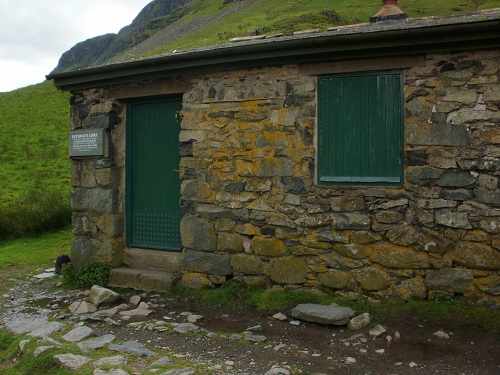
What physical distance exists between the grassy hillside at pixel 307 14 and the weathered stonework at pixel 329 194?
2716 cm

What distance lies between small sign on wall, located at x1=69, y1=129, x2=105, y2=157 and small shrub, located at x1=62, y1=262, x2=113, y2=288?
1.74 m

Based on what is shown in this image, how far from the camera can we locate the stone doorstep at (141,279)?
22.8ft

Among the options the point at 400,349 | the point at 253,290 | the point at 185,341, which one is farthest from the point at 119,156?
the point at 400,349

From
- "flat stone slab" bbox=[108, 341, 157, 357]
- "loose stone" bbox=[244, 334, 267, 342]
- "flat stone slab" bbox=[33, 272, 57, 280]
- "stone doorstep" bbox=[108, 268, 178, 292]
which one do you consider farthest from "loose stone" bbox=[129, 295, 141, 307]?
"flat stone slab" bbox=[33, 272, 57, 280]

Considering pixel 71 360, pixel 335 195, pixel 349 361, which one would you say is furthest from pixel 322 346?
pixel 71 360

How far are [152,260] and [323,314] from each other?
310 centimetres

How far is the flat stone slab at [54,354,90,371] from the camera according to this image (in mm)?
4414

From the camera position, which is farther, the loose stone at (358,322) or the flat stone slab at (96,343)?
the loose stone at (358,322)

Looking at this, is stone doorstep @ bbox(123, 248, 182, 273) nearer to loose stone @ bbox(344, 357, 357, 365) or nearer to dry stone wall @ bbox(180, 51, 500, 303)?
dry stone wall @ bbox(180, 51, 500, 303)

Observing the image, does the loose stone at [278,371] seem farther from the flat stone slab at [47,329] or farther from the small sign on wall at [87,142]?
the small sign on wall at [87,142]

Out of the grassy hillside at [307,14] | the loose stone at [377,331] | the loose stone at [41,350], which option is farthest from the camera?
the grassy hillside at [307,14]

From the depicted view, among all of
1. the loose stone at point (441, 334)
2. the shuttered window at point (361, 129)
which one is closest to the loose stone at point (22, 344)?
the shuttered window at point (361, 129)

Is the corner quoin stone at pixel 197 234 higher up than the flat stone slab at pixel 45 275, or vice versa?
the corner quoin stone at pixel 197 234

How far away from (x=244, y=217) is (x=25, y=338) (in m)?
2.87
